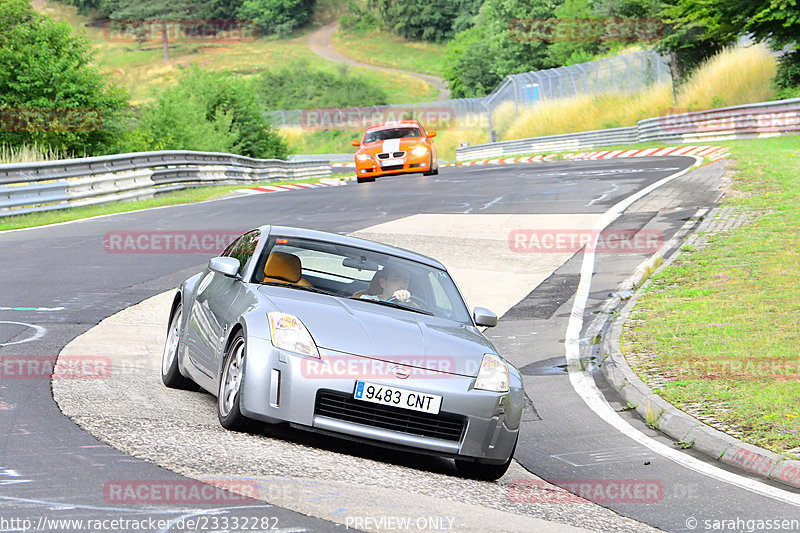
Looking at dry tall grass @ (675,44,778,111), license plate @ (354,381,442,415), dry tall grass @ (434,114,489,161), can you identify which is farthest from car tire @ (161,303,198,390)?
dry tall grass @ (434,114,489,161)

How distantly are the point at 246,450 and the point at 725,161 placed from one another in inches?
955

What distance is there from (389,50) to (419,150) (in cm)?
10814

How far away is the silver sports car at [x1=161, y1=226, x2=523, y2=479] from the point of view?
6422 millimetres

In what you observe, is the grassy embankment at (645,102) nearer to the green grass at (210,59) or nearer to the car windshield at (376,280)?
the car windshield at (376,280)

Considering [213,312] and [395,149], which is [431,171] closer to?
[395,149]

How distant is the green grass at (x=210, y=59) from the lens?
118 metres

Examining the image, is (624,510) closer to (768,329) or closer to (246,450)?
(246,450)

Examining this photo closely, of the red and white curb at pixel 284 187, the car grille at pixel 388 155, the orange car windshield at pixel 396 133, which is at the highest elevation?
the orange car windshield at pixel 396 133

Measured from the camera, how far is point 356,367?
21.2ft

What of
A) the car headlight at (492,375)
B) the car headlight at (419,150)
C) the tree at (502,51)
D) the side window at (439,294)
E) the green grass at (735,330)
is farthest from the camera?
the tree at (502,51)

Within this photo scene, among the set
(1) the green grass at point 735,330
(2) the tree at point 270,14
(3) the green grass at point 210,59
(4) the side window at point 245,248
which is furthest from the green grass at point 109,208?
(2) the tree at point 270,14

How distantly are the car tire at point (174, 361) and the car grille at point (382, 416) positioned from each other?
6.86 ft

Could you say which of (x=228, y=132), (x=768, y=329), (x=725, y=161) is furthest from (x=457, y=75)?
(x=768, y=329)

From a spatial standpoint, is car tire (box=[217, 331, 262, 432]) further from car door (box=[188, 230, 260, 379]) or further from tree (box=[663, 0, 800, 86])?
tree (box=[663, 0, 800, 86])
